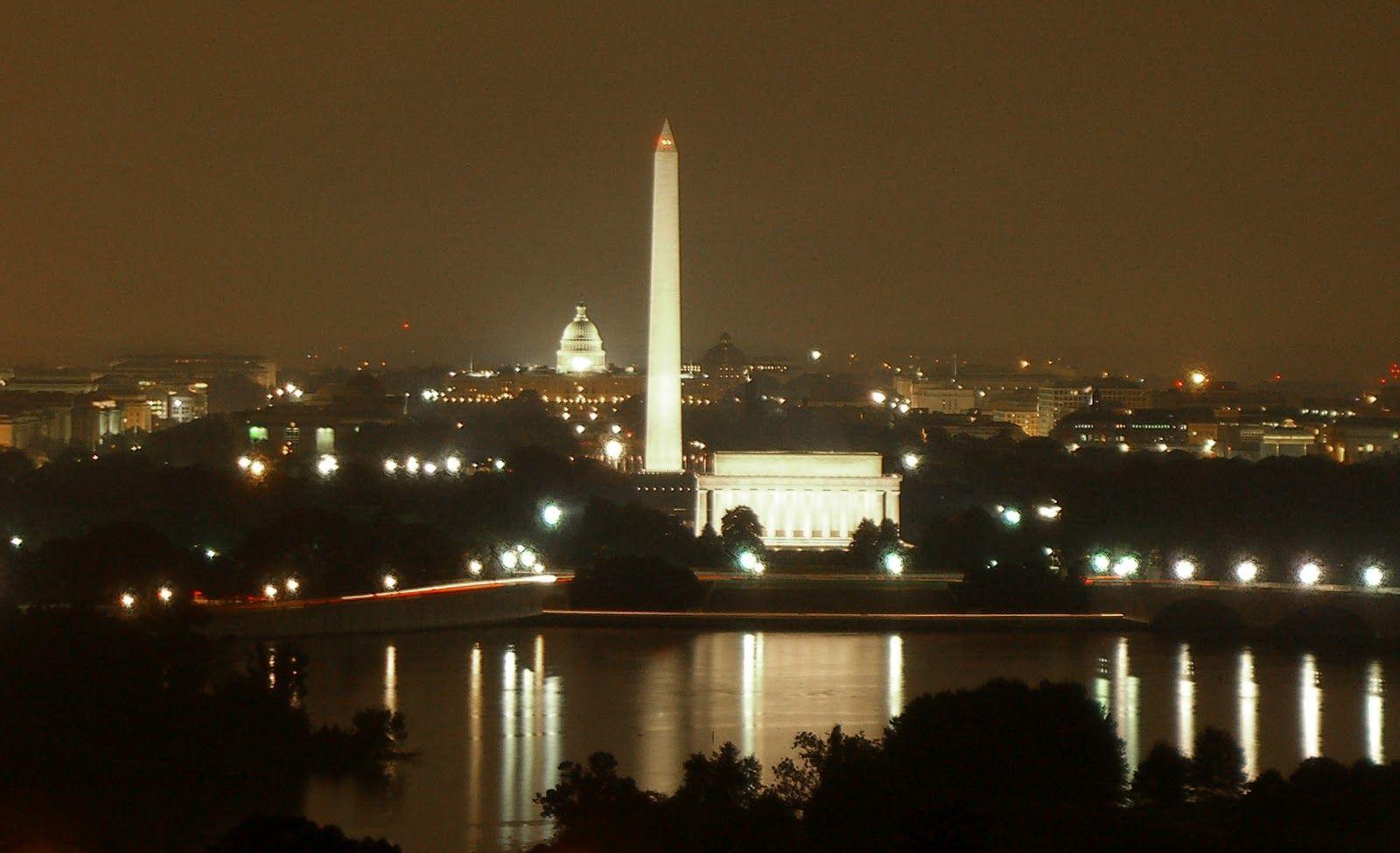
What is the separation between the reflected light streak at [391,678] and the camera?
2091 cm

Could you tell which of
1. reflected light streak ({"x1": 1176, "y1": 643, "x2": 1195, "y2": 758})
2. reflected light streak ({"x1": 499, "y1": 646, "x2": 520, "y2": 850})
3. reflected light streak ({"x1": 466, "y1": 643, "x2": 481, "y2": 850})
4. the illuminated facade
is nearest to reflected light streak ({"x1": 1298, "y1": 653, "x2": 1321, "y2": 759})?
reflected light streak ({"x1": 1176, "y1": 643, "x2": 1195, "y2": 758})

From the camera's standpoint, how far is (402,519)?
104 feet

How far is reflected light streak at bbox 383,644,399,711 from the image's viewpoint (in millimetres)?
20906

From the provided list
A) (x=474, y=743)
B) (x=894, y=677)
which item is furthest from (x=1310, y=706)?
(x=474, y=743)

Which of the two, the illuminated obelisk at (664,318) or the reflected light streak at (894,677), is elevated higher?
the illuminated obelisk at (664,318)

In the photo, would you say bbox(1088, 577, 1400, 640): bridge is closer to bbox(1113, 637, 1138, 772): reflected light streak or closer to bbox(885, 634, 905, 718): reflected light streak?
bbox(1113, 637, 1138, 772): reflected light streak

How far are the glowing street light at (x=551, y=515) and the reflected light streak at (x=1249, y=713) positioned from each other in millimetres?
9946

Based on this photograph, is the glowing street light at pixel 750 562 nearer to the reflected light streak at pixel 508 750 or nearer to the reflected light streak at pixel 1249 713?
the reflected light streak at pixel 508 750

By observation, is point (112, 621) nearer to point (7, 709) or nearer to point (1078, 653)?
point (7, 709)

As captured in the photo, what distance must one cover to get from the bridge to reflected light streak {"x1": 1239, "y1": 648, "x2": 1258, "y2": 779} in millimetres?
1244

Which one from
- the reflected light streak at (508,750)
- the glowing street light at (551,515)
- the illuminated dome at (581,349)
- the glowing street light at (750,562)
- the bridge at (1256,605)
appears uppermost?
the illuminated dome at (581,349)

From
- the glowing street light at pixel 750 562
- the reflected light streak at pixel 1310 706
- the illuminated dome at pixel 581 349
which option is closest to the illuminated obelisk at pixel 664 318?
the glowing street light at pixel 750 562

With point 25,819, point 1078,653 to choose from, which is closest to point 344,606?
point 1078,653

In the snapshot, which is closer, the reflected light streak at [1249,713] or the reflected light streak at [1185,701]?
the reflected light streak at [1249,713]
